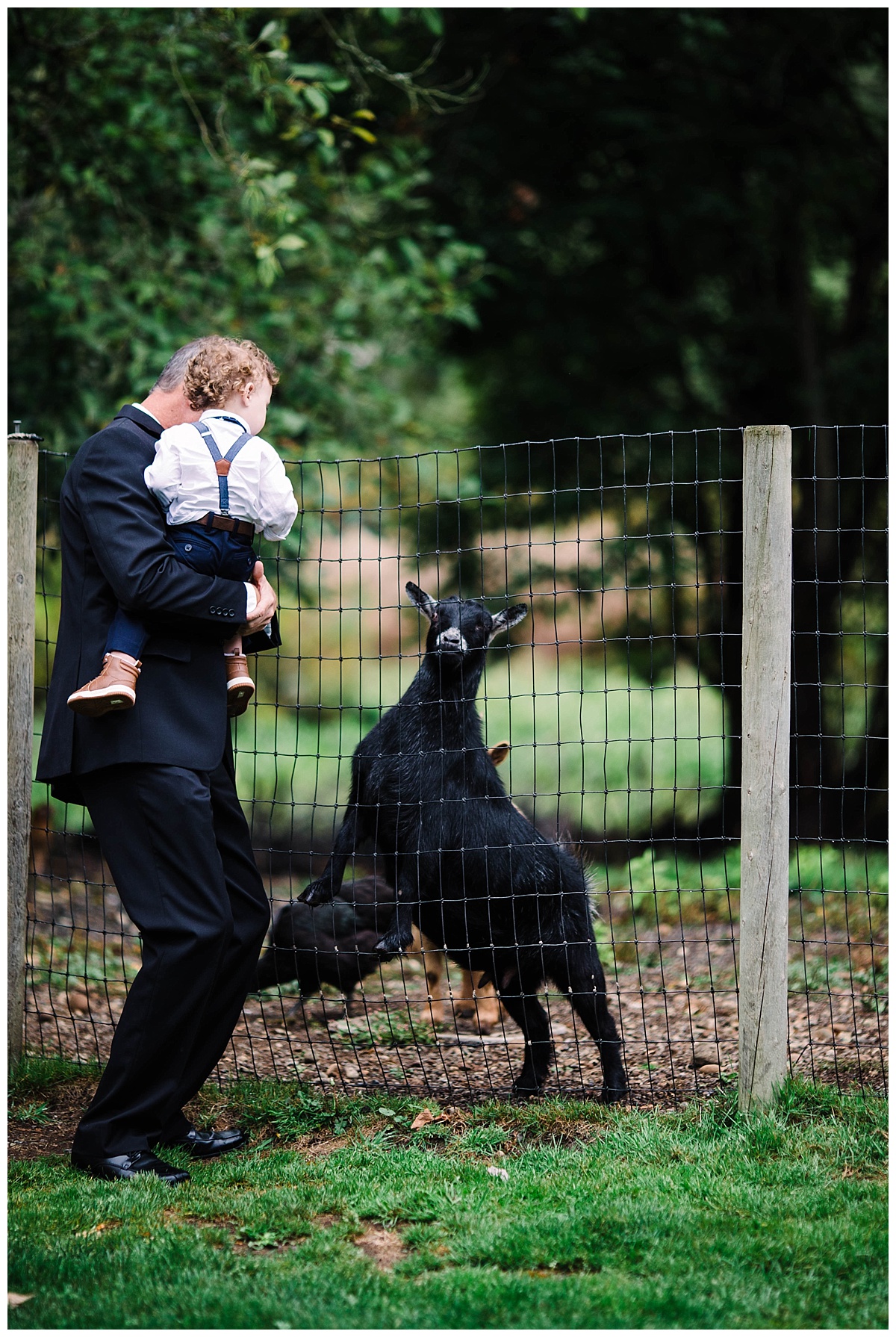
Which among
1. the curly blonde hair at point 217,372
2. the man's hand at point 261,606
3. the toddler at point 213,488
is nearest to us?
the toddler at point 213,488

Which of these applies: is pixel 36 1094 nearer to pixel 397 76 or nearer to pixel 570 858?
pixel 570 858

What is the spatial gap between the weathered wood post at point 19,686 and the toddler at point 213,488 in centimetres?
127

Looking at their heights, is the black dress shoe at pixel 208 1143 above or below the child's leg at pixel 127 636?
below

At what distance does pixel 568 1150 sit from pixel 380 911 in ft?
6.60

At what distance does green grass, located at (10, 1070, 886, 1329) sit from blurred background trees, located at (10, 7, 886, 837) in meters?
2.89

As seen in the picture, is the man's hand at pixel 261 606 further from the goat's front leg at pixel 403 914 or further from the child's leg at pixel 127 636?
the goat's front leg at pixel 403 914

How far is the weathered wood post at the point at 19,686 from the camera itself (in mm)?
4789

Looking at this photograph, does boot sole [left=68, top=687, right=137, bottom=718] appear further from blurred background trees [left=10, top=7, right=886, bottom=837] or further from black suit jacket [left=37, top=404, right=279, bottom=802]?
blurred background trees [left=10, top=7, right=886, bottom=837]

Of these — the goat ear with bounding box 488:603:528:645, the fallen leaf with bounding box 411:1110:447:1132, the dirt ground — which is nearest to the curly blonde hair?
the goat ear with bounding box 488:603:528:645

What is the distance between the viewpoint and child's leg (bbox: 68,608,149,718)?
3.52 m

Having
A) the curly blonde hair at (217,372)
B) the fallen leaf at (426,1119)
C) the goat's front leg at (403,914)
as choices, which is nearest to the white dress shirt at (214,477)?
the curly blonde hair at (217,372)

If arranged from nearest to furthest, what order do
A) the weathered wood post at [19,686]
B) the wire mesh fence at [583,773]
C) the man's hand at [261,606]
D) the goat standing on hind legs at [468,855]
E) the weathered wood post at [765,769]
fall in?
the man's hand at [261,606], the weathered wood post at [765,769], the goat standing on hind legs at [468,855], the weathered wood post at [19,686], the wire mesh fence at [583,773]

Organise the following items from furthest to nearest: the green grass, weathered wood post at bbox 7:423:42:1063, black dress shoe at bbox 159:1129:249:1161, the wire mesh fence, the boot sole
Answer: the wire mesh fence < weathered wood post at bbox 7:423:42:1063 < black dress shoe at bbox 159:1129:249:1161 < the boot sole < the green grass

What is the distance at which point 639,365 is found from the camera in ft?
35.8
